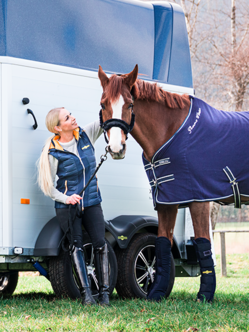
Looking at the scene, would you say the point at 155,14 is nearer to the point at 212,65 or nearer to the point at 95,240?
the point at 95,240

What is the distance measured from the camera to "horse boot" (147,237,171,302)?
4.52 metres

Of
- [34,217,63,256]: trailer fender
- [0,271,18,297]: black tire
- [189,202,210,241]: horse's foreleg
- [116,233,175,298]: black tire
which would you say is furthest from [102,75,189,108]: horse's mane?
[0,271,18,297]: black tire

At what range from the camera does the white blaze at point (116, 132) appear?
3767mm

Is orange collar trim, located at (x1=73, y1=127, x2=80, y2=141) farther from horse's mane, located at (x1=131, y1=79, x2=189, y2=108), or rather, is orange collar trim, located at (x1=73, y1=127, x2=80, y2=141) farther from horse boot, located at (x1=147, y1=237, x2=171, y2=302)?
horse boot, located at (x1=147, y1=237, x2=171, y2=302)

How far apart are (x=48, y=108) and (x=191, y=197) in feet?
5.74

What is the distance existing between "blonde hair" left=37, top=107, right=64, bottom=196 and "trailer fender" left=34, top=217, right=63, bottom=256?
0.38 meters

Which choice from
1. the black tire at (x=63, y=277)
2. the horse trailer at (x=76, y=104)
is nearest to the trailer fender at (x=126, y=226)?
the horse trailer at (x=76, y=104)

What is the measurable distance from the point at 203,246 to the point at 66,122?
181 centimetres

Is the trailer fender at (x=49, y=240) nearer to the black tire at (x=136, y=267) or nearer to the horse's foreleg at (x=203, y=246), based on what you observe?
the black tire at (x=136, y=267)

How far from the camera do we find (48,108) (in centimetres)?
481

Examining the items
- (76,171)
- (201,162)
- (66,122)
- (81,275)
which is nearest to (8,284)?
(81,275)

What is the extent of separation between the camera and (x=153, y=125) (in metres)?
4.48

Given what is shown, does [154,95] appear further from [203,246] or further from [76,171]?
[203,246]

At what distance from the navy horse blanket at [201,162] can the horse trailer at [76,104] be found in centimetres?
80
